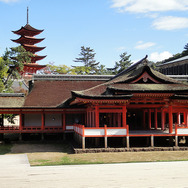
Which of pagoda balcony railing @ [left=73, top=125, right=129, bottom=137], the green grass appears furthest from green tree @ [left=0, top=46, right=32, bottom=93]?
pagoda balcony railing @ [left=73, top=125, right=129, bottom=137]

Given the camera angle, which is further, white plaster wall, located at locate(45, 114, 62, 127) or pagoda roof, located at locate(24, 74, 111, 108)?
white plaster wall, located at locate(45, 114, 62, 127)

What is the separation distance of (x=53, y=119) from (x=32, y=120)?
6.99ft

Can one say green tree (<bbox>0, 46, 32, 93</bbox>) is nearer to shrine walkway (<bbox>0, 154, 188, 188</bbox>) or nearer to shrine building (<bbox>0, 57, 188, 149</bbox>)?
shrine building (<bbox>0, 57, 188, 149</bbox>)

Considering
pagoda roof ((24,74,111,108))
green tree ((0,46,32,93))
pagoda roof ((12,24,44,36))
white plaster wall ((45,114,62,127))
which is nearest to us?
pagoda roof ((24,74,111,108))

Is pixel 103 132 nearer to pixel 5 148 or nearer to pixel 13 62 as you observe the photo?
pixel 5 148

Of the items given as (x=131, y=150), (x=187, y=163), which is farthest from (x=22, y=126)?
(x=187, y=163)

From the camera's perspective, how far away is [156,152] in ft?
74.5

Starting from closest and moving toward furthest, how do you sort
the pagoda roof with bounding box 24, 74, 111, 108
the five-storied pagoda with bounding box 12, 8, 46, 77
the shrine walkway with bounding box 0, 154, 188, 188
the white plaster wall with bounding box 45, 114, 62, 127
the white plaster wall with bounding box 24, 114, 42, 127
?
the shrine walkway with bounding box 0, 154, 188, 188 < the pagoda roof with bounding box 24, 74, 111, 108 < the white plaster wall with bounding box 24, 114, 42, 127 < the white plaster wall with bounding box 45, 114, 62, 127 < the five-storied pagoda with bounding box 12, 8, 46, 77

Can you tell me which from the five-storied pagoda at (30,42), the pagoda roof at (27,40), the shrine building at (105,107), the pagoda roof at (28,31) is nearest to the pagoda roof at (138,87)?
the shrine building at (105,107)

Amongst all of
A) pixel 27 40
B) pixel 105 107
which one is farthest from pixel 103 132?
pixel 27 40

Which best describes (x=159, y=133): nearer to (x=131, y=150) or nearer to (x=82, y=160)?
(x=131, y=150)

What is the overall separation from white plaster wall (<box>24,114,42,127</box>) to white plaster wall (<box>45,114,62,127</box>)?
0.72 meters

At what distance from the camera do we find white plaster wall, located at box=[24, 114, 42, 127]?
3247 centimetres

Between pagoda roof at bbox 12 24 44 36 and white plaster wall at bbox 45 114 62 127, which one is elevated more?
pagoda roof at bbox 12 24 44 36
